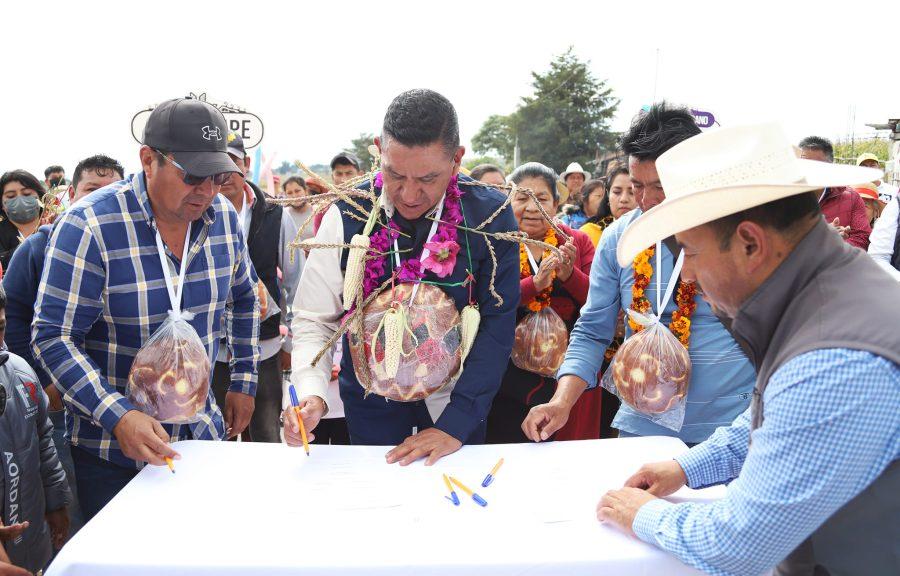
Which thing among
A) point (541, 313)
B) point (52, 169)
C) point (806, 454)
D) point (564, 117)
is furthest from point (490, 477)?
point (564, 117)

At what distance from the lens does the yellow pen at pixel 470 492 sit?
165 cm

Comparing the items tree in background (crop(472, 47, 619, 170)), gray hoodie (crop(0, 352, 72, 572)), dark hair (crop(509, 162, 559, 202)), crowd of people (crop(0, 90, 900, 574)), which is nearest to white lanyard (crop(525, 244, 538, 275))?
dark hair (crop(509, 162, 559, 202))

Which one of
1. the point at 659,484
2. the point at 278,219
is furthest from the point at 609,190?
the point at 659,484

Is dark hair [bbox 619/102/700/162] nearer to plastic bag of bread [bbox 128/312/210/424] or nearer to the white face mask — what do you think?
plastic bag of bread [bbox 128/312/210/424]

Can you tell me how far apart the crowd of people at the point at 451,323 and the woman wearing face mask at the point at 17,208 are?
225 cm

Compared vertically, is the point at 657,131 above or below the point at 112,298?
above

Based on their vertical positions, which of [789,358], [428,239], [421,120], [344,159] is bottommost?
[789,358]

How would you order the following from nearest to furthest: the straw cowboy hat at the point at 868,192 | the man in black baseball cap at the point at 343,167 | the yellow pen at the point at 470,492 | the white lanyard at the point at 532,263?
1. the yellow pen at the point at 470,492
2. the white lanyard at the point at 532,263
3. the man in black baseball cap at the point at 343,167
4. the straw cowboy hat at the point at 868,192

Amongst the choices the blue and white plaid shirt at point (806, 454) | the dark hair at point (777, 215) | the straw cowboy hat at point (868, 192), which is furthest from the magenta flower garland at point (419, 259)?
the straw cowboy hat at point (868, 192)

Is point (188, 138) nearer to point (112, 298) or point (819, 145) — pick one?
point (112, 298)

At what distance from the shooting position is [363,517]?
1588 millimetres

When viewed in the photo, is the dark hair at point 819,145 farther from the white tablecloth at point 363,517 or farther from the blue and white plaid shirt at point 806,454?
the blue and white plaid shirt at point 806,454

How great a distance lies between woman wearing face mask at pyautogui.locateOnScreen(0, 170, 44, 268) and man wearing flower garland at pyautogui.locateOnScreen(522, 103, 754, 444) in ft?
12.6

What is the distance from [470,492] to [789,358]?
2.89 ft
